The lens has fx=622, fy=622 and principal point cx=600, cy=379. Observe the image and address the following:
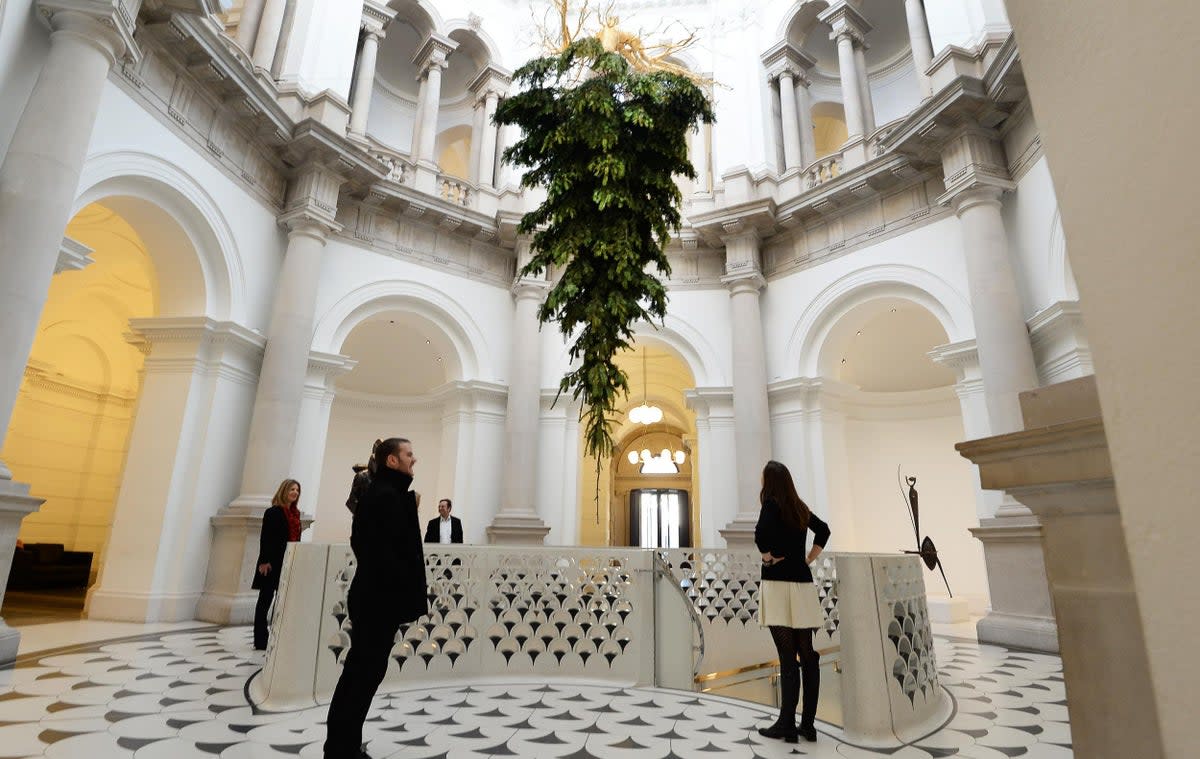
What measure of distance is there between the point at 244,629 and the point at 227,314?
3939 millimetres

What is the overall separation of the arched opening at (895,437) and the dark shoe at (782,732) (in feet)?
22.5

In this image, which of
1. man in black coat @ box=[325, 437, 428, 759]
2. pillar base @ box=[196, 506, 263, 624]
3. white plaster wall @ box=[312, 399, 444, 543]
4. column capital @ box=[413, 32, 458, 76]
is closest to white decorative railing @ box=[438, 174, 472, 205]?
column capital @ box=[413, 32, 458, 76]

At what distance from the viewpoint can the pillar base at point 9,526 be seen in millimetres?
4617

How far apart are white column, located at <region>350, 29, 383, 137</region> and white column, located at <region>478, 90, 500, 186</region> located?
7.25 feet

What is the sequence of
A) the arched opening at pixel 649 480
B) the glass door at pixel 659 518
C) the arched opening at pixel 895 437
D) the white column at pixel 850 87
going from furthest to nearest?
the glass door at pixel 659 518
the arched opening at pixel 649 480
the white column at pixel 850 87
the arched opening at pixel 895 437

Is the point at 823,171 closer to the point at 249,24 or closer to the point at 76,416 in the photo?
the point at 249,24

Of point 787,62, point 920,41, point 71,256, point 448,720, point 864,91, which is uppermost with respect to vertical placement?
point 787,62

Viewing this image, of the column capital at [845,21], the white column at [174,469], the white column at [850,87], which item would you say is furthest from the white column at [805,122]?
the white column at [174,469]

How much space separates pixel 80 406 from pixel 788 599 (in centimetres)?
1446

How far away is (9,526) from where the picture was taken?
476 centimetres

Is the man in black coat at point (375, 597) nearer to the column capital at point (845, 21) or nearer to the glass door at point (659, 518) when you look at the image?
the column capital at point (845, 21)

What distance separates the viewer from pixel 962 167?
813cm

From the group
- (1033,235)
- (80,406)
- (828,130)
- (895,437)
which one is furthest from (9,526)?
(828,130)

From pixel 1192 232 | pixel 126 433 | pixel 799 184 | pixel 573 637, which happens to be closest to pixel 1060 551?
pixel 1192 232
